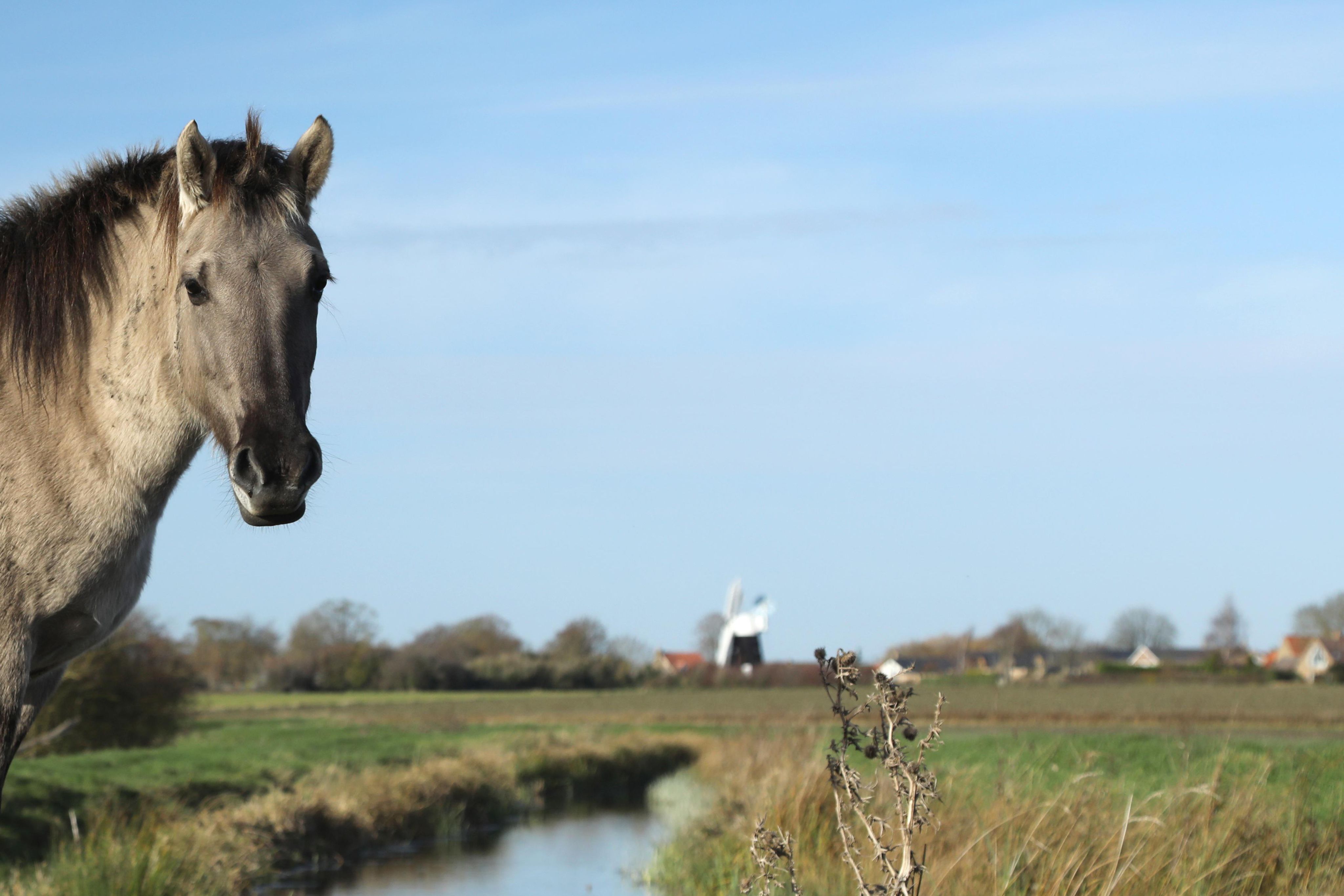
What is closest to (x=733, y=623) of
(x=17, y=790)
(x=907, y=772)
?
(x=17, y=790)

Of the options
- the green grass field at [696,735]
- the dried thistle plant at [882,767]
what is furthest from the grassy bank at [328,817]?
the dried thistle plant at [882,767]

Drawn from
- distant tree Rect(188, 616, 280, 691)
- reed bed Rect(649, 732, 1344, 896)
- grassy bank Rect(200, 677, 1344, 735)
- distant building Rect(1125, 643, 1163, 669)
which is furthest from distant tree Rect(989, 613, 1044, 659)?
reed bed Rect(649, 732, 1344, 896)

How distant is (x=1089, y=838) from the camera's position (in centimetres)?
750

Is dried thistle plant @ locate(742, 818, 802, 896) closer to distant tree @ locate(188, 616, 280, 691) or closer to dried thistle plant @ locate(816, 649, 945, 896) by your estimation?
dried thistle plant @ locate(816, 649, 945, 896)

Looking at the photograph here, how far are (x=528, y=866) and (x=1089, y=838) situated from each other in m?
13.6

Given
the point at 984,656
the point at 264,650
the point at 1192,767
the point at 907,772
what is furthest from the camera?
the point at 984,656

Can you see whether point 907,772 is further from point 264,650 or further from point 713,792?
point 264,650

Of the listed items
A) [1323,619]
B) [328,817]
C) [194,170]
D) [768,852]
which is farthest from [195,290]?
[1323,619]

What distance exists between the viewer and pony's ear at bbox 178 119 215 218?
4082 millimetres

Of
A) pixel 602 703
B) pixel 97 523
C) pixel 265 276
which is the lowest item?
pixel 602 703

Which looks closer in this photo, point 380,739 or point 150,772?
point 150,772

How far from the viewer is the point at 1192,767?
543 inches

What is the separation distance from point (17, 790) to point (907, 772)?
50.8ft

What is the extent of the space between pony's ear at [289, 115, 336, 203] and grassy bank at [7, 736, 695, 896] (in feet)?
27.3
